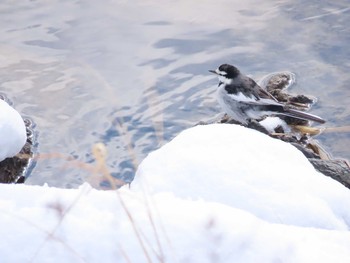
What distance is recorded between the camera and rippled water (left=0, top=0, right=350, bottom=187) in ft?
26.2

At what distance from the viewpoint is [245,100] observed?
8141mm

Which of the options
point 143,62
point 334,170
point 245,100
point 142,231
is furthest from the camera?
point 143,62

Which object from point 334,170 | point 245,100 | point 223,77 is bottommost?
point 245,100

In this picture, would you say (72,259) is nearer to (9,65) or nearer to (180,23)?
(9,65)

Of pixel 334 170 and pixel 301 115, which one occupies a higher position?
pixel 334 170

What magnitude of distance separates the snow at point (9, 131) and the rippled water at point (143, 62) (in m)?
0.68

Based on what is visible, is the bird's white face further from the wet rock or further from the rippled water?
the wet rock

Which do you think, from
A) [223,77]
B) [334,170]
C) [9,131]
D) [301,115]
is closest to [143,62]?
[223,77]

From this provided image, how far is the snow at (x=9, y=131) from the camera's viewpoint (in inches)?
246

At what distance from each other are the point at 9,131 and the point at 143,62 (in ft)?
10.2

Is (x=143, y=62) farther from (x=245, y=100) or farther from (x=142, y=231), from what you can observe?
(x=142, y=231)

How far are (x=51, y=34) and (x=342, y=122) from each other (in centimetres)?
378

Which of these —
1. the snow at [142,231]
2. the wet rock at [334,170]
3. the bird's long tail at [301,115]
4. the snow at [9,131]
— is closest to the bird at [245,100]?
the bird's long tail at [301,115]

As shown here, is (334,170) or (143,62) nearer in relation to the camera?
(334,170)
